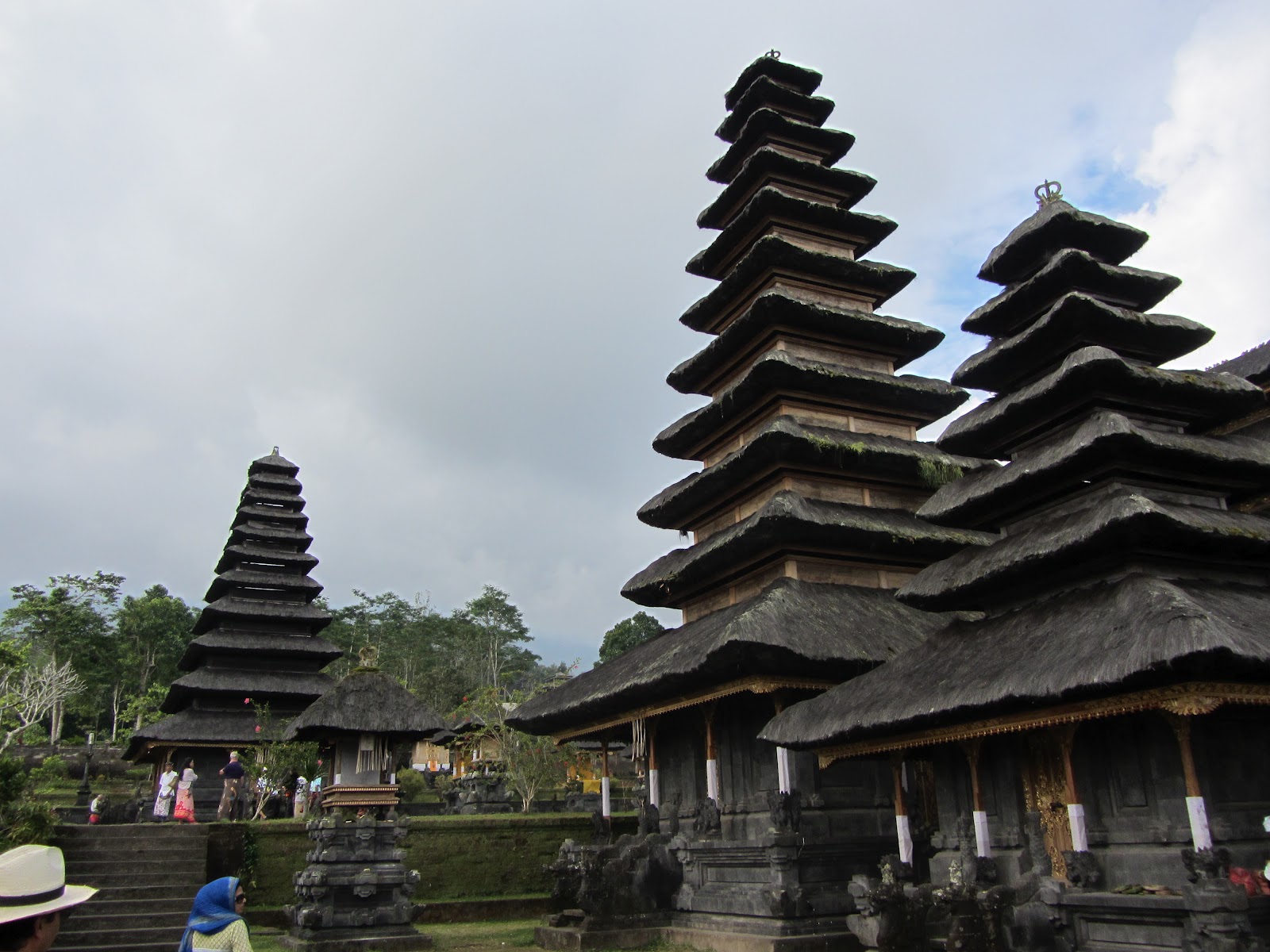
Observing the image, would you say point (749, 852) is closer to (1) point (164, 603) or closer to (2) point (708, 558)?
(2) point (708, 558)

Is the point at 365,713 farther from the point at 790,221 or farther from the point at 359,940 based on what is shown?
the point at 790,221

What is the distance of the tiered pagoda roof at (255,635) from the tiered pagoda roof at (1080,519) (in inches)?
881

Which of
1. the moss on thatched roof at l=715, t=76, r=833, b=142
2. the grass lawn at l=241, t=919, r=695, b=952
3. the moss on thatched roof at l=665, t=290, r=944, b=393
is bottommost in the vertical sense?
the grass lawn at l=241, t=919, r=695, b=952

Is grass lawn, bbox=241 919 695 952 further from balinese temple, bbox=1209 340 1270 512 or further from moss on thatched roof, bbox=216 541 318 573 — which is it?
moss on thatched roof, bbox=216 541 318 573

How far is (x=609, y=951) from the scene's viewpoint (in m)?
15.9

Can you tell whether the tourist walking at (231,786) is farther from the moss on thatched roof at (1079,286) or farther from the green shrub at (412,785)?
the moss on thatched roof at (1079,286)

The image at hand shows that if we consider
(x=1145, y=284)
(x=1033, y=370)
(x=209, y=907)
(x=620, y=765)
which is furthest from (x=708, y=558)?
(x=620, y=765)

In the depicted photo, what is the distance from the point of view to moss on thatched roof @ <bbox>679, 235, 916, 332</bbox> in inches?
853

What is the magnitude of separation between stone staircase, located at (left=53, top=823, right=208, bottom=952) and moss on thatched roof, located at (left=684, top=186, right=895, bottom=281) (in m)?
17.5

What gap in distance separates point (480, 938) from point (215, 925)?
1403 cm

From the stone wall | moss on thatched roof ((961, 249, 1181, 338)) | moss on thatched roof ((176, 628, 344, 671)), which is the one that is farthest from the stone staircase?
moss on thatched roof ((961, 249, 1181, 338))

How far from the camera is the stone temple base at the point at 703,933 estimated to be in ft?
46.2

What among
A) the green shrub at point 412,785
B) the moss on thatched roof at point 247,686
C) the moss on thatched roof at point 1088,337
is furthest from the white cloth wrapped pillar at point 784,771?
the green shrub at point 412,785

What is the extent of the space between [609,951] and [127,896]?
8.74 meters
